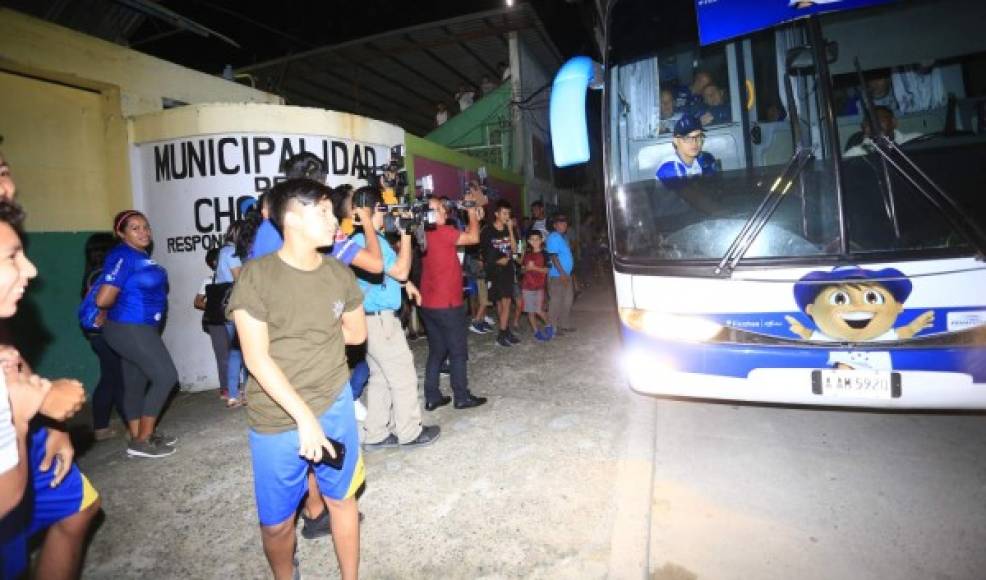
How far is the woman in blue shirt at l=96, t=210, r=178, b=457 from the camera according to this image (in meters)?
3.65

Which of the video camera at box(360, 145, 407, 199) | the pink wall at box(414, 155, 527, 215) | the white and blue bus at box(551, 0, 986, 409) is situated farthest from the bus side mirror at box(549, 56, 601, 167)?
the pink wall at box(414, 155, 527, 215)

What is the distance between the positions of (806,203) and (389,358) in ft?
9.62

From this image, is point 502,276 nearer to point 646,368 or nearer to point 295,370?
point 646,368

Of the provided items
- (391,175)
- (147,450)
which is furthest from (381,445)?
(391,175)

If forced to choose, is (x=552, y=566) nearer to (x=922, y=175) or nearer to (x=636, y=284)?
(x=636, y=284)

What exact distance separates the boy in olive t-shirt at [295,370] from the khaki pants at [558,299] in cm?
528

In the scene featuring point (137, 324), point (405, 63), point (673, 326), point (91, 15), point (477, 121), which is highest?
point (405, 63)

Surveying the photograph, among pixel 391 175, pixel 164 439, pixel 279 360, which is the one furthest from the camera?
pixel 164 439

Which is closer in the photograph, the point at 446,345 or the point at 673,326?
the point at 673,326

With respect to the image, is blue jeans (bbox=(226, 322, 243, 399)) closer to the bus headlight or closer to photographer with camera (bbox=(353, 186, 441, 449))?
photographer with camera (bbox=(353, 186, 441, 449))

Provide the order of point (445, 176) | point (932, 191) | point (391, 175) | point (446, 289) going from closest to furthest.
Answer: point (932, 191), point (391, 175), point (446, 289), point (445, 176)

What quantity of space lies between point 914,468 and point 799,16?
2914 mm

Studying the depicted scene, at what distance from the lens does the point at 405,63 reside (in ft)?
48.2

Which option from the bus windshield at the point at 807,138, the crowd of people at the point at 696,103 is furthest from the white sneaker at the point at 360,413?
the crowd of people at the point at 696,103
